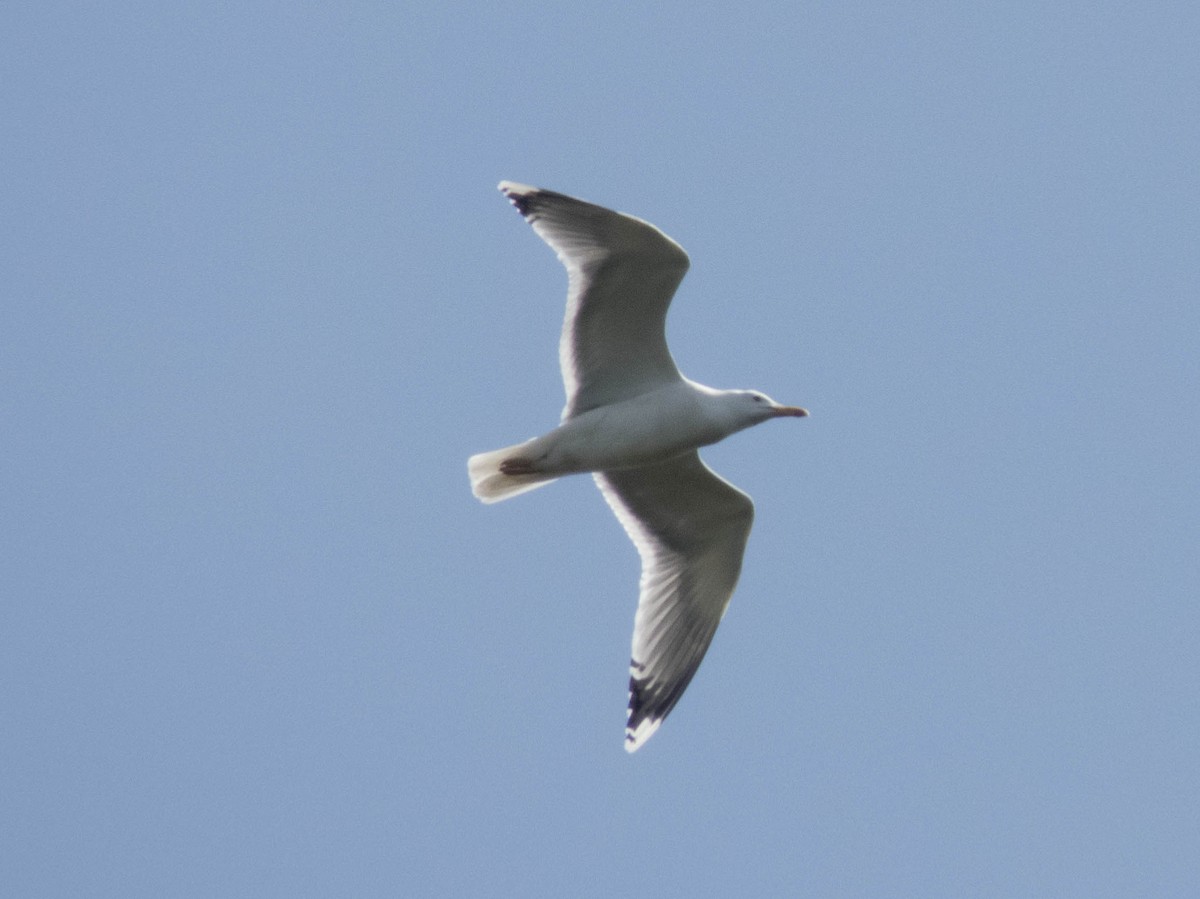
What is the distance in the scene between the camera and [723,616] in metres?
9.15

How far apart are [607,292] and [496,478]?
107 centimetres

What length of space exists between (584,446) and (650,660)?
1235 millimetres

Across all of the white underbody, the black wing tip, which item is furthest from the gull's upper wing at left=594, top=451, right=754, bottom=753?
the black wing tip

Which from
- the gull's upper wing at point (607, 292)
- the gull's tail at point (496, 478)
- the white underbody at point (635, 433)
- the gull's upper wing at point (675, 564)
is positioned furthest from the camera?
the gull's upper wing at point (675, 564)

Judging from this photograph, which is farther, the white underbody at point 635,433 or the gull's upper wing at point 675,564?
the gull's upper wing at point 675,564

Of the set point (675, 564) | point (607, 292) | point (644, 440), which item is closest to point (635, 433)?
point (644, 440)

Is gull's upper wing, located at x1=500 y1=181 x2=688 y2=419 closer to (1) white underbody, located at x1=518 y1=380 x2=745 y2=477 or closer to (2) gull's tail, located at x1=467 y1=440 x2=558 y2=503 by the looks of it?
(1) white underbody, located at x1=518 y1=380 x2=745 y2=477

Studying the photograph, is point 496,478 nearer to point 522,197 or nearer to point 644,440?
point 644,440

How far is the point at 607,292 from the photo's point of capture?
8.51m

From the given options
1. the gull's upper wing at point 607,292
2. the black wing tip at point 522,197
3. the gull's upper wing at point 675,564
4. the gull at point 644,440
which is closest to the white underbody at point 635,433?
the gull at point 644,440

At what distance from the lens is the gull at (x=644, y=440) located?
839 centimetres

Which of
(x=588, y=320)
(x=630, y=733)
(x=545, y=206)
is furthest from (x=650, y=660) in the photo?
(x=545, y=206)

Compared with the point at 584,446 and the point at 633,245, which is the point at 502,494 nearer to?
the point at 584,446

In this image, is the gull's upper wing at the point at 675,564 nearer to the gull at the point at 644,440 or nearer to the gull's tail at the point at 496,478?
the gull at the point at 644,440
